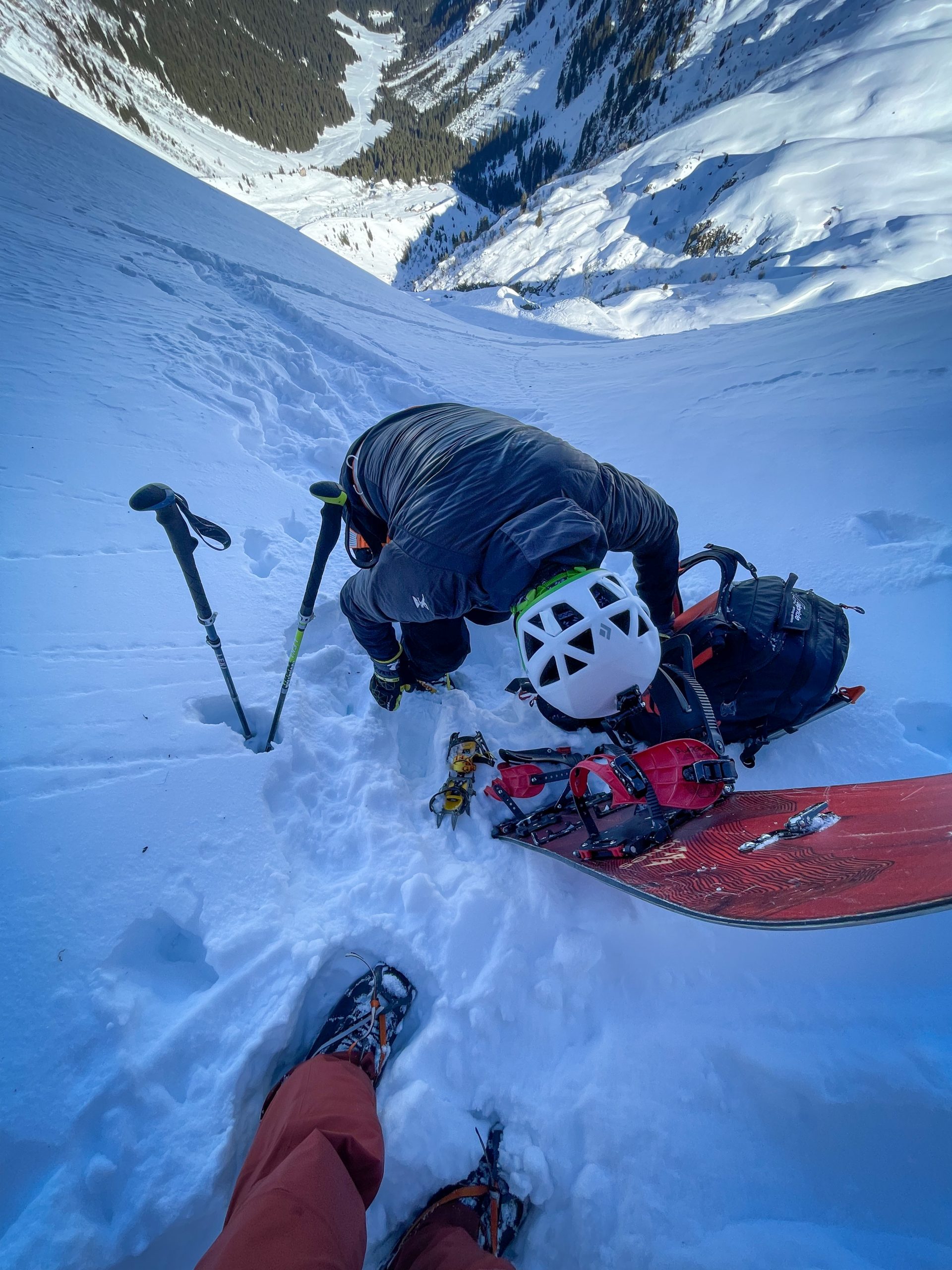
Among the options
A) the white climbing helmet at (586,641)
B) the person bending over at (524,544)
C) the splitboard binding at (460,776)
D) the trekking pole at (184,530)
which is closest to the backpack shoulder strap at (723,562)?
the person bending over at (524,544)

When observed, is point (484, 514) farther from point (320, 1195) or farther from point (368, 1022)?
point (320, 1195)

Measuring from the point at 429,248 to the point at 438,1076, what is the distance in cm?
4042

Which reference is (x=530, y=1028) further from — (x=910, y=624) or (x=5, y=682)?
(x=910, y=624)

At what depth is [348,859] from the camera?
1.84 metres

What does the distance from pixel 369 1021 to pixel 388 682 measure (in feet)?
4.21

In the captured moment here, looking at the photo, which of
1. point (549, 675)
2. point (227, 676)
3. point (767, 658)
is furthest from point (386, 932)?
point (767, 658)

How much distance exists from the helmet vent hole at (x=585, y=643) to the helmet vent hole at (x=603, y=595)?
11 centimetres

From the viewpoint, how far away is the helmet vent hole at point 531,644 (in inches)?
57.7

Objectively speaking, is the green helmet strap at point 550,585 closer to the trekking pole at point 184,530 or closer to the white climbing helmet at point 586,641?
the white climbing helmet at point 586,641

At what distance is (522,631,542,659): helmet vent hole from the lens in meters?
1.47

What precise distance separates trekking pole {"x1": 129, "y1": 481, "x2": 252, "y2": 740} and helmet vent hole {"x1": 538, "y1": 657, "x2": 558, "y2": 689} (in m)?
1.10

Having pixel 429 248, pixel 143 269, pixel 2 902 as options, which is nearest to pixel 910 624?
pixel 2 902

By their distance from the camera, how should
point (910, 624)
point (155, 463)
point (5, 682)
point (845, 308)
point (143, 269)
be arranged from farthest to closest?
point (845, 308), point (143, 269), point (155, 463), point (910, 624), point (5, 682)

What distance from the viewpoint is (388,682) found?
2.34 metres
